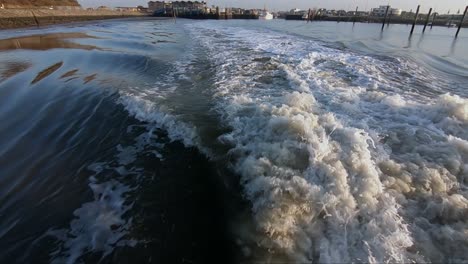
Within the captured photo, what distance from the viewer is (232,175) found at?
12.9ft

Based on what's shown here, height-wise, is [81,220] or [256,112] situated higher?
[256,112]

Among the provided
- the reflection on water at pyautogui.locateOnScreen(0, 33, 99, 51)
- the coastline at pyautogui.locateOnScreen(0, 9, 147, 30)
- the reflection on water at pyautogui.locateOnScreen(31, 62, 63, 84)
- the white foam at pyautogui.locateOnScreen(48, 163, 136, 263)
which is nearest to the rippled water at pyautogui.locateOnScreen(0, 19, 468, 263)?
the white foam at pyautogui.locateOnScreen(48, 163, 136, 263)

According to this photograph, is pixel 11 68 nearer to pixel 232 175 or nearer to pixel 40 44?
pixel 40 44

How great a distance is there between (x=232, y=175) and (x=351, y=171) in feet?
5.91

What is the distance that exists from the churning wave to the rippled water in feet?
0.07

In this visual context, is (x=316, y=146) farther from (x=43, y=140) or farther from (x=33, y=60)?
(x=33, y=60)

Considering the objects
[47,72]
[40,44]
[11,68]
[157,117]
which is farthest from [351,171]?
[40,44]

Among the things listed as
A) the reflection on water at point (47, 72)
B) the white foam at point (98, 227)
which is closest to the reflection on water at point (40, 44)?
the reflection on water at point (47, 72)

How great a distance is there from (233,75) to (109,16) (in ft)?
200

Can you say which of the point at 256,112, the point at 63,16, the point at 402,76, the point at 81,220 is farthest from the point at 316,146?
the point at 63,16

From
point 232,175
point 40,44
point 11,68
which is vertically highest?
point 40,44

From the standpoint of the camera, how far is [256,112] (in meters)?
5.52

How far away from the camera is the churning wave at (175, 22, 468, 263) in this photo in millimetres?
2729

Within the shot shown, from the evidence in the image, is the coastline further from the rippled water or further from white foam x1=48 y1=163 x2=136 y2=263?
white foam x1=48 y1=163 x2=136 y2=263
